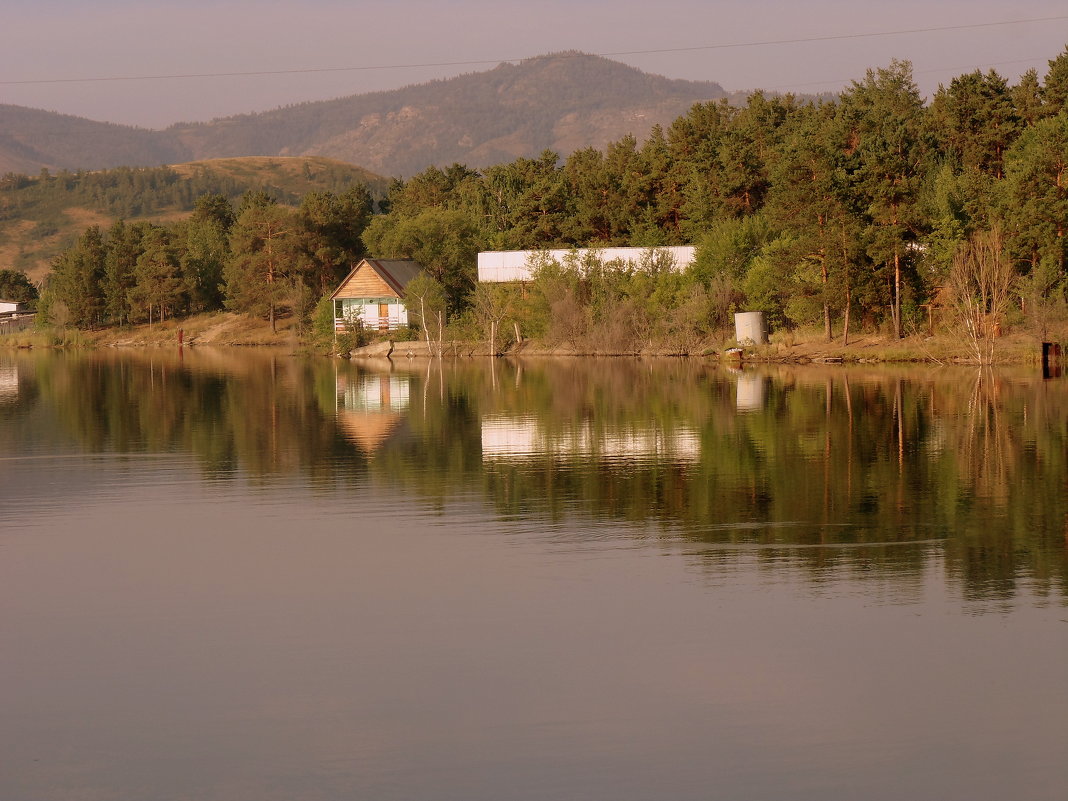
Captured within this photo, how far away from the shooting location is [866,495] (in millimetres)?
20516

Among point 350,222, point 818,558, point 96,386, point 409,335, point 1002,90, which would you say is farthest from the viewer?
point 350,222

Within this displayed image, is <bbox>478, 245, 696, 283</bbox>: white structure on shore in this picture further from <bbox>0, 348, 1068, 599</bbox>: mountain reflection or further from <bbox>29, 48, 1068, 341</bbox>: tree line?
<bbox>0, 348, 1068, 599</bbox>: mountain reflection

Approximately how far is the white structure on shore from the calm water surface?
48211 mm

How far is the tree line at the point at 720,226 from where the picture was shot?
60.0 metres

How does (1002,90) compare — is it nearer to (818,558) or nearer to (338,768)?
(818,558)

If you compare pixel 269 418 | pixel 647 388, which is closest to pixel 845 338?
pixel 647 388

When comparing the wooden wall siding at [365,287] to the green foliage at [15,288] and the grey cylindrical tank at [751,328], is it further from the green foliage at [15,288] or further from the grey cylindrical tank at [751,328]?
the green foliage at [15,288]

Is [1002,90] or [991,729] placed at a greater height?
[1002,90]

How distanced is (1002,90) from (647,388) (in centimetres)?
4131

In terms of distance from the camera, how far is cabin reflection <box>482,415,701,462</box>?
2636 centimetres

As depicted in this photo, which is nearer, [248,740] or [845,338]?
[248,740]

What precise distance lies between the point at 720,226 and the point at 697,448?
4883 centimetres

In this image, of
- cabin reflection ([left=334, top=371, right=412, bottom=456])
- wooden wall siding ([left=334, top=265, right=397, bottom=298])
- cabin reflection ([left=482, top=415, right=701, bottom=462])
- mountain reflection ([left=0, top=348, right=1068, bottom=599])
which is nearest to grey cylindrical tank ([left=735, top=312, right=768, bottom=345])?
mountain reflection ([left=0, top=348, right=1068, bottom=599])

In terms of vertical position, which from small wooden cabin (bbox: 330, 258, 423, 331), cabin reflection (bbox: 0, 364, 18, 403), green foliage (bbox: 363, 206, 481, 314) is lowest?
cabin reflection (bbox: 0, 364, 18, 403)
